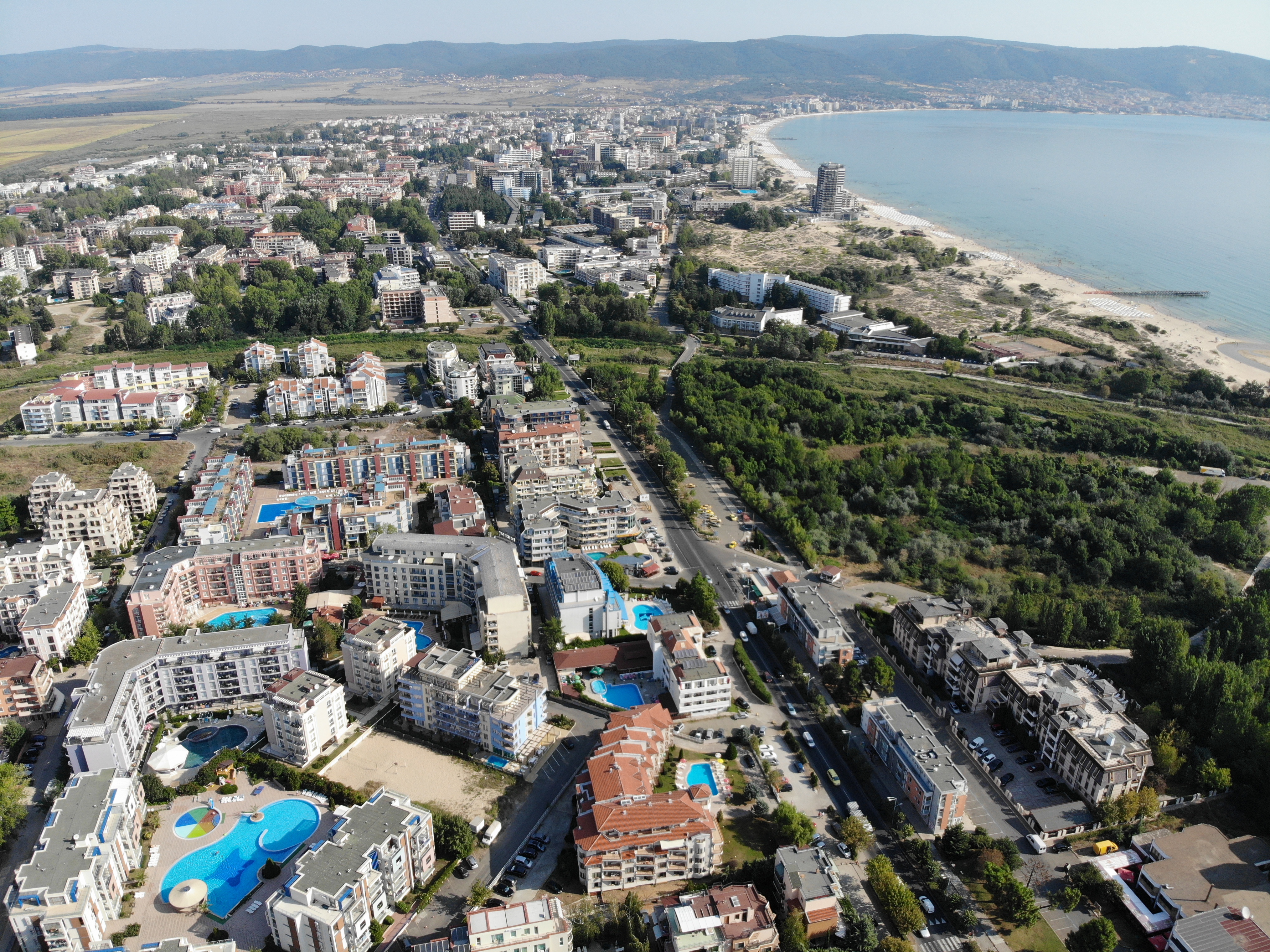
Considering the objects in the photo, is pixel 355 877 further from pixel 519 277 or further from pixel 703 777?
pixel 519 277

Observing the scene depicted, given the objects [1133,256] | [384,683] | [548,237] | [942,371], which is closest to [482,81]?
[548,237]

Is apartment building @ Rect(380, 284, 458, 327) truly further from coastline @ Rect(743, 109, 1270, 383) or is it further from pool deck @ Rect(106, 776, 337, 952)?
pool deck @ Rect(106, 776, 337, 952)

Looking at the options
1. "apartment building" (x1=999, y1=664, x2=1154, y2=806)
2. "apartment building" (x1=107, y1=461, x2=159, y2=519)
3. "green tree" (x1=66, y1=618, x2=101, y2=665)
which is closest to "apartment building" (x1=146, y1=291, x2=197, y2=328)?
"apartment building" (x1=107, y1=461, x2=159, y2=519)

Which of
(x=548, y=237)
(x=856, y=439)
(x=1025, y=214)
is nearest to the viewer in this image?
(x=856, y=439)

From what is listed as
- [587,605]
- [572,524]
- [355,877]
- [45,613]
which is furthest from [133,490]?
[355,877]

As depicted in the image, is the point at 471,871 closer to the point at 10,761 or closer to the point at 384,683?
the point at 384,683

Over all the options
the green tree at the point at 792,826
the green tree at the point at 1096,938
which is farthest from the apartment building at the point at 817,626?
the green tree at the point at 1096,938

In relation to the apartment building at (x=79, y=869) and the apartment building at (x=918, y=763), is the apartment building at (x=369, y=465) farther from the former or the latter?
the apartment building at (x=918, y=763)
